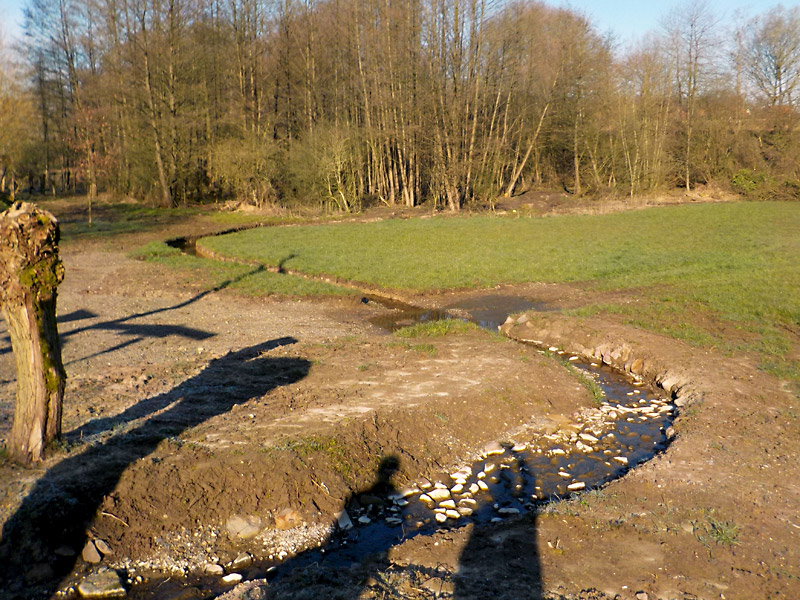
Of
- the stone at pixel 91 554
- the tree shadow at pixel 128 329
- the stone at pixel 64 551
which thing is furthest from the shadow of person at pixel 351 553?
the tree shadow at pixel 128 329

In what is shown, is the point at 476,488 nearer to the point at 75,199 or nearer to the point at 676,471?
the point at 676,471

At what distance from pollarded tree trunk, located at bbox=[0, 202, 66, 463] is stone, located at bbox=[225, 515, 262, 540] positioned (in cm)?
180

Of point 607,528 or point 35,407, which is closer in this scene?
point 607,528

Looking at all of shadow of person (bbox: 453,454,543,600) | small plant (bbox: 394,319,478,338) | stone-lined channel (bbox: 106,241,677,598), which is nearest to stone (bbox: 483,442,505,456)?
stone-lined channel (bbox: 106,241,677,598)

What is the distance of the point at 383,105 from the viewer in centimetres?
4075

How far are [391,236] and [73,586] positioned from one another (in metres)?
23.2

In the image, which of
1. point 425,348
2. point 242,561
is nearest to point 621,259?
Result: point 425,348

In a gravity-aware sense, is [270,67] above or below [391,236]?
above

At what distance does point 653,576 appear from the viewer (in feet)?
14.8

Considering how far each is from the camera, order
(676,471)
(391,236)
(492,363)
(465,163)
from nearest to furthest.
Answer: (676,471)
(492,363)
(391,236)
(465,163)

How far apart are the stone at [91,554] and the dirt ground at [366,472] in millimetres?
58

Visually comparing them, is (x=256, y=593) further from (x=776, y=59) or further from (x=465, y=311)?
(x=776, y=59)

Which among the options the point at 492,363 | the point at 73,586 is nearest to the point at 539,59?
the point at 492,363

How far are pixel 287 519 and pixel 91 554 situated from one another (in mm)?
1531
